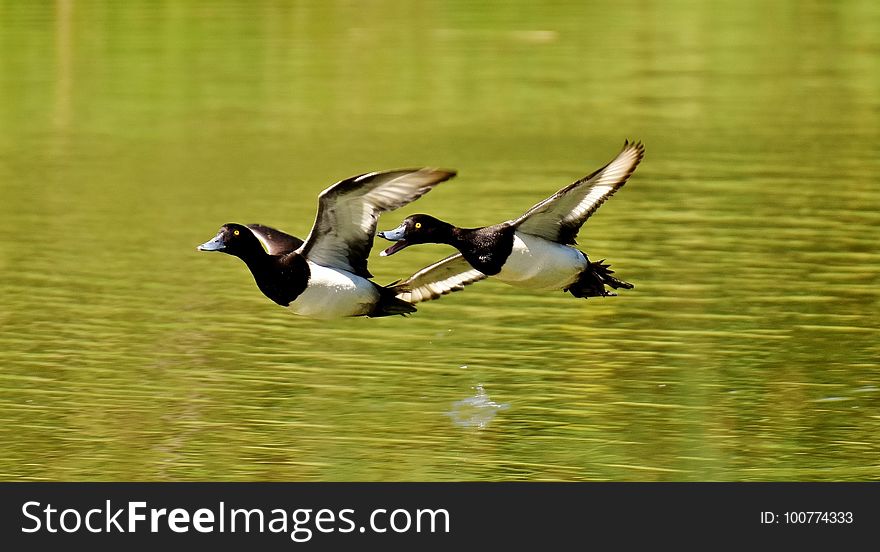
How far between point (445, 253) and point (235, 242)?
11.4m

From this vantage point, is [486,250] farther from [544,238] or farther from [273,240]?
[273,240]

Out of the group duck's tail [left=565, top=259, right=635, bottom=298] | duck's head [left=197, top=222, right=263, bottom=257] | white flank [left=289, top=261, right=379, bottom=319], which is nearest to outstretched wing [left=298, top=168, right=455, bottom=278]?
white flank [left=289, top=261, right=379, bottom=319]

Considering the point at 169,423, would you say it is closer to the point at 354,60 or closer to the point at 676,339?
the point at 676,339

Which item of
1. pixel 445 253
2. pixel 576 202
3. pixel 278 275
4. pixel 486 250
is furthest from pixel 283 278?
pixel 445 253

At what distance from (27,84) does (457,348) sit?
97.8 feet

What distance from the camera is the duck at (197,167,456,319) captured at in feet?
52.1

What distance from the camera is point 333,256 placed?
54.2 feet

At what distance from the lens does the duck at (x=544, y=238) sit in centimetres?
1642

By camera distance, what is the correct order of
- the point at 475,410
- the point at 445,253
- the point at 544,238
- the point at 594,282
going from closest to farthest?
the point at 594,282
the point at 544,238
the point at 475,410
the point at 445,253

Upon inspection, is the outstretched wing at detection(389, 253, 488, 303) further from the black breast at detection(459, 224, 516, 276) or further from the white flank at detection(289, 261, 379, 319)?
the white flank at detection(289, 261, 379, 319)

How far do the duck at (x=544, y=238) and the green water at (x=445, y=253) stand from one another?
1554mm

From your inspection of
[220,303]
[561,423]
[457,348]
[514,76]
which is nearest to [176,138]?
[514,76]

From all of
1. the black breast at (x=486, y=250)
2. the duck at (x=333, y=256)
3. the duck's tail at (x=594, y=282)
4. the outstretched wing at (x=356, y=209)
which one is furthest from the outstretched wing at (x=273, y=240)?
the duck's tail at (x=594, y=282)

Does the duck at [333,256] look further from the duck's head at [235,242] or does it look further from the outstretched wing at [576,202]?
the outstretched wing at [576,202]
